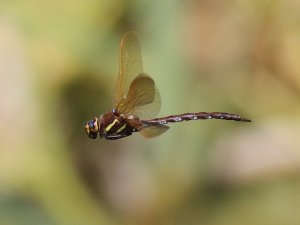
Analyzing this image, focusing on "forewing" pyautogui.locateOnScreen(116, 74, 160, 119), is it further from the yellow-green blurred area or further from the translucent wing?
the yellow-green blurred area

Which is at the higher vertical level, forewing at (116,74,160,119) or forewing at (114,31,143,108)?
forewing at (114,31,143,108)

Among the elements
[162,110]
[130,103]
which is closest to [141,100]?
[130,103]

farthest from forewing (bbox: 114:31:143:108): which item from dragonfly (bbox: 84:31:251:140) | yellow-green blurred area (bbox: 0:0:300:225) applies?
yellow-green blurred area (bbox: 0:0:300:225)

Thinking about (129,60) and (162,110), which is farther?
(162,110)

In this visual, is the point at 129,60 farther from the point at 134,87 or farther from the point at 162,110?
the point at 162,110

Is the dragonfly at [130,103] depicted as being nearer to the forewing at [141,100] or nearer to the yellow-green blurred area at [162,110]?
the forewing at [141,100]

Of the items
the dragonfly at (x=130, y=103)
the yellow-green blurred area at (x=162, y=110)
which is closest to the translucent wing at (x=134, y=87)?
the dragonfly at (x=130, y=103)
